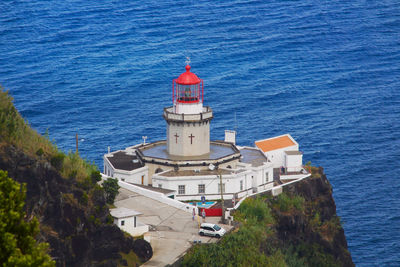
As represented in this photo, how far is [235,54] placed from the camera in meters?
174

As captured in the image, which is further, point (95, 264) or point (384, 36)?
point (384, 36)

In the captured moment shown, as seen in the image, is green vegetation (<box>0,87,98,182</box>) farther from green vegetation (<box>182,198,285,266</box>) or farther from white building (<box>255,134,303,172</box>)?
white building (<box>255,134,303,172</box>)

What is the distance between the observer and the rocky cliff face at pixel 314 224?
87.2 meters

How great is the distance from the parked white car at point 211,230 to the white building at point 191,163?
1226cm

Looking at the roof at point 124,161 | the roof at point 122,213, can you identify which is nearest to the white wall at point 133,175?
the roof at point 124,161

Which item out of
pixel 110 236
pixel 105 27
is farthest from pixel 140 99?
pixel 110 236

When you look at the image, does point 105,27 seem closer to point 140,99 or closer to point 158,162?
point 140,99

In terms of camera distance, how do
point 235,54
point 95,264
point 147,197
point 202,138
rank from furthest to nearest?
point 235,54
point 202,138
point 147,197
point 95,264

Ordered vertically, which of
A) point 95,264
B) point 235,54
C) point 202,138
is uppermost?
point 235,54

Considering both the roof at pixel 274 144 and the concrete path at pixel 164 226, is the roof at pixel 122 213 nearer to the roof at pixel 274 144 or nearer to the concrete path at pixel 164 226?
the concrete path at pixel 164 226

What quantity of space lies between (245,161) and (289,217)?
377 inches

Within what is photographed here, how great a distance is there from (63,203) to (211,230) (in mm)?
15120

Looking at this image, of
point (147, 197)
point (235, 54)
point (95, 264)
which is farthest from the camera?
point (235, 54)

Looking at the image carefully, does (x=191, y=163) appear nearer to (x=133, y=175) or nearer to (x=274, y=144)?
(x=133, y=175)
